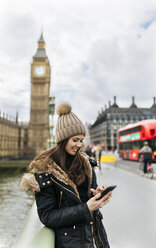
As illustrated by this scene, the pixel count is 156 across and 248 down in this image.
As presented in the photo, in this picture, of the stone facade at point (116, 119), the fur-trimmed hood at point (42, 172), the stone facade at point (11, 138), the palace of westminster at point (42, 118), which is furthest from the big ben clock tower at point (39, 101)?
the fur-trimmed hood at point (42, 172)

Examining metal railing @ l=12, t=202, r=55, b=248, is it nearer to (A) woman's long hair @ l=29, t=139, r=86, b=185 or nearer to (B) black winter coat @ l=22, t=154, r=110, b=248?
(B) black winter coat @ l=22, t=154, r=110, b=248

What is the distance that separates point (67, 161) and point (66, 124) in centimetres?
28

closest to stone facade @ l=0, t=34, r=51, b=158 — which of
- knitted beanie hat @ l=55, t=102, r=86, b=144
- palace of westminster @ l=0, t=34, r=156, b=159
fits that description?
palace of westminster @ l=0, t=34, r=156, b=159

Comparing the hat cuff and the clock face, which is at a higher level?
the clock face

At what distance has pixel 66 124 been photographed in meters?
1.73

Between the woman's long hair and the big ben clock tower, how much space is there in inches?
2492

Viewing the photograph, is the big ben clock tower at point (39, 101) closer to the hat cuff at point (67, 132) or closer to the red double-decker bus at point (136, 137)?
the red double-decker bus at point (136, 137)

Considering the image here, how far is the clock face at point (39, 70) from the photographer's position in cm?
6944

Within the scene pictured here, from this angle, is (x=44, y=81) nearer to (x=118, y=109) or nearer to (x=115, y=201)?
(x=118, y=109)

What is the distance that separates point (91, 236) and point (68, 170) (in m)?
0.46

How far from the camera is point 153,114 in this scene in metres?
71.6

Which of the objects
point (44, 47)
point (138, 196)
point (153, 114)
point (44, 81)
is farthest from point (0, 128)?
point (138, 196)

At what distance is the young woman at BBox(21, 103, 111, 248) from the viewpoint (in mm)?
1514

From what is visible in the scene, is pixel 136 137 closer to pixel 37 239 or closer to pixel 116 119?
pixel 37 239
